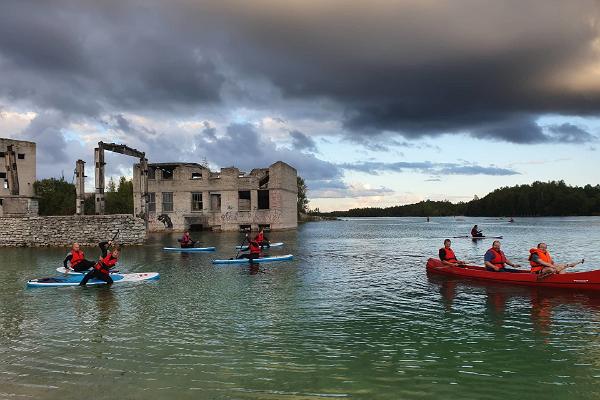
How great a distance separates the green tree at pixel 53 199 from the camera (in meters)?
57.0

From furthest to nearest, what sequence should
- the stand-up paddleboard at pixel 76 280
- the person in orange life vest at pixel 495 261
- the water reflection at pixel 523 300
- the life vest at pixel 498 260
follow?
1. the life vest at pixel 498 260
2. the person in orange life vest at pixel 495 261
3. the stand-up paddleboard at pixel 76 280
4. the water reflection at pixel 523 300

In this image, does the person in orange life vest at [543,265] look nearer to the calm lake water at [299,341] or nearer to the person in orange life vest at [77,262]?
the calm lake water at [299,341]

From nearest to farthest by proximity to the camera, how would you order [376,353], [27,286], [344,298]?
1. [376,353]
2. [344,298]
3. [27,286]

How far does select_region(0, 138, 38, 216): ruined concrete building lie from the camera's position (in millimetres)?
42656

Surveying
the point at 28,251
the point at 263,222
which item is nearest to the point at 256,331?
the point at 28,251

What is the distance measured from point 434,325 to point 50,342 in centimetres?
875

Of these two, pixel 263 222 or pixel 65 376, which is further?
pixel 263 222

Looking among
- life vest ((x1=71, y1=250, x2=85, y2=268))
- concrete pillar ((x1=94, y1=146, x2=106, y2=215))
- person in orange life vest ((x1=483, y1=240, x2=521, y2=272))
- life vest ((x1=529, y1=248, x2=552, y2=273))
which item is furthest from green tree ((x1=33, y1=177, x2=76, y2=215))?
life vest ((x1=529, y1=248, x2=552, y2=273))

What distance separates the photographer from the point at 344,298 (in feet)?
49.6

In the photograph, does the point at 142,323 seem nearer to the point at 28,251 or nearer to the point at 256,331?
the point at 256,331

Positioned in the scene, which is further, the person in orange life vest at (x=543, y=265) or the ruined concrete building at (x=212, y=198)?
the ruined concrete building at (x=212, y=198)

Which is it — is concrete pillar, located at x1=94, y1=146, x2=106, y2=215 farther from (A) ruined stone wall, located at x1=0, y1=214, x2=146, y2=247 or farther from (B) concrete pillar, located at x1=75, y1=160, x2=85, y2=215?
(A) ruined stone wall, located at x1=0, y1=214, x2=146, y2=247

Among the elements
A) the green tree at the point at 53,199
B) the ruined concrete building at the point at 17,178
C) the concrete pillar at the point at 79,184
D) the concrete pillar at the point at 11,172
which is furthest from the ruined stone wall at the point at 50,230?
the green tree at the point at 53,199

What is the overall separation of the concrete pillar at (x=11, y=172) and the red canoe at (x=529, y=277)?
3858cm
